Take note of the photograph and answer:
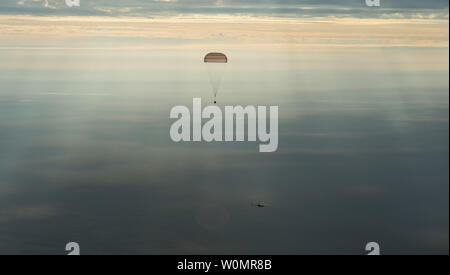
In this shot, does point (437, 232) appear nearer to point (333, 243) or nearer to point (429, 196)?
point (333, 243)

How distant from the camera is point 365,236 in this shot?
142625 millimetres

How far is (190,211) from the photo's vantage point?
6703 inches

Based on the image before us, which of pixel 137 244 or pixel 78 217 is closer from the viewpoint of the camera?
pixel 137 244

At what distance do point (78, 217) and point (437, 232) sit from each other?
11046cm

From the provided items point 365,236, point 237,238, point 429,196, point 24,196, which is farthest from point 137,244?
point 429,196

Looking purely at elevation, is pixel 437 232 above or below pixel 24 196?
below

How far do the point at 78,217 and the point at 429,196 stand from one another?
5057 inches
